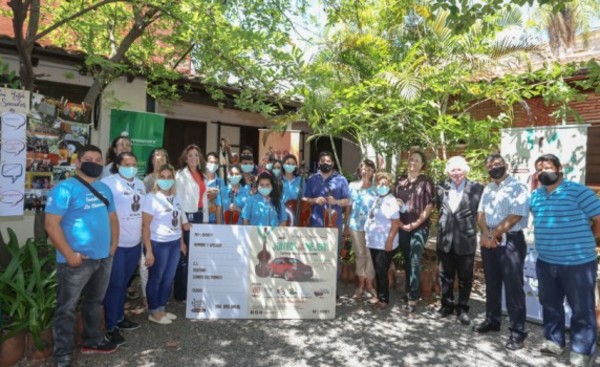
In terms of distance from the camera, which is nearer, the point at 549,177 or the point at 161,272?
the point at 549,177

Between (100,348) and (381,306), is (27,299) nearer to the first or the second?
(100,348)

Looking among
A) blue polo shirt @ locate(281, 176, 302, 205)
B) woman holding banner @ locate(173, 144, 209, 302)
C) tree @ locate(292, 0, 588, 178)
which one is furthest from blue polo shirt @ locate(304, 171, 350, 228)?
woman holding banner @ locate(173, 144, 209, 302)

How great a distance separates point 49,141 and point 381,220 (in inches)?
163

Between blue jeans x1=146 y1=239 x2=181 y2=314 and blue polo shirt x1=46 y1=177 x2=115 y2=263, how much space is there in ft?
2.78

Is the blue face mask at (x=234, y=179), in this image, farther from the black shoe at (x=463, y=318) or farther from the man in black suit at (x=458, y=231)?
the black shoe at (x=463, y=318)

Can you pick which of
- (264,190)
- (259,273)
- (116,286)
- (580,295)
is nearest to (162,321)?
(116,286)

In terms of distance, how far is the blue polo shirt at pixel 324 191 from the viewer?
5.78 meters

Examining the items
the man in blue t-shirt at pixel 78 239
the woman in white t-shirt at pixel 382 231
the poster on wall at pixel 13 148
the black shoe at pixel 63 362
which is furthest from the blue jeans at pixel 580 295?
the poster on wall at pixel 13 148

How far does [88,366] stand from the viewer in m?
3.70

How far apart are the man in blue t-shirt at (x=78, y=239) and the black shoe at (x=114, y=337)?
392 mm

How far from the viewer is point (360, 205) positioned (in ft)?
18.3

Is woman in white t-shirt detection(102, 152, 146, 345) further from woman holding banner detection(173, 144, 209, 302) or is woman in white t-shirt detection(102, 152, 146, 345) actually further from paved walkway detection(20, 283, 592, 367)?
woman holding banner detection(173, 144, 209, 302)

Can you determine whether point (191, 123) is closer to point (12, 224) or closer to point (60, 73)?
point (60, 73)

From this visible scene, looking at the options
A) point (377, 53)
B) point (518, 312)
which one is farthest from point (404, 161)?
point (518, 312)
